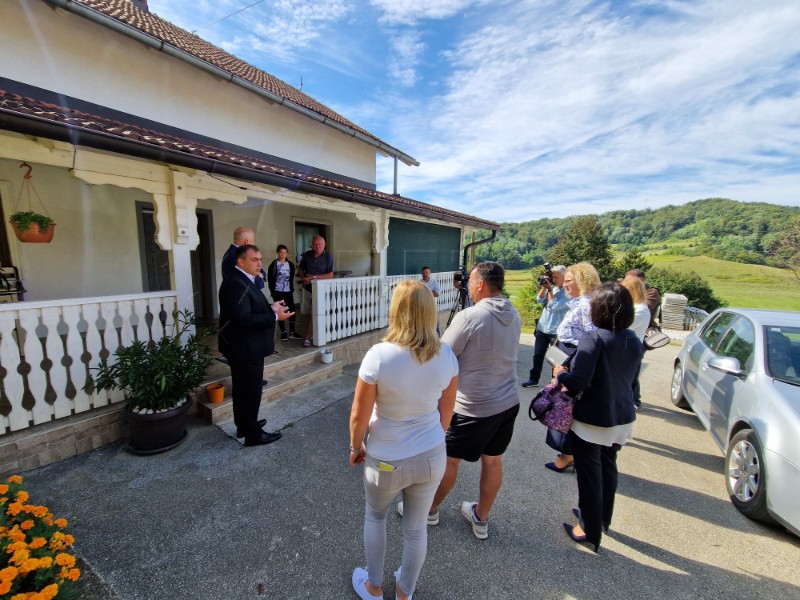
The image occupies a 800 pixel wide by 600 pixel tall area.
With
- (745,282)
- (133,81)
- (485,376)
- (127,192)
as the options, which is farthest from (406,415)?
(745,282)

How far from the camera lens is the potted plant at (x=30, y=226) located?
129 inches

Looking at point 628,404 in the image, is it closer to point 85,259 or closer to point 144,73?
point 85,259

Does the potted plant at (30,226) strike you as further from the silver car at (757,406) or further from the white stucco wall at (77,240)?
the silver car at (757,406)

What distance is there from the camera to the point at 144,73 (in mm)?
5176

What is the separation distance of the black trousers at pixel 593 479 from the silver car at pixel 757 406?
3.67 ft

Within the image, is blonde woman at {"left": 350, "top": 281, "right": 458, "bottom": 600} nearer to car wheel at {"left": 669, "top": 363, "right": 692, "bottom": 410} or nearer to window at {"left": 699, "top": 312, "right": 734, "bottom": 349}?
window at {"left": 699, "top": 312, "right": 734, "bottom": 349}

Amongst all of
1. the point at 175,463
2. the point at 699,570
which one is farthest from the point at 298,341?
the point at 699,570

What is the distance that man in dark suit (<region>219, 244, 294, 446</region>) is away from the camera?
2820 millimetres

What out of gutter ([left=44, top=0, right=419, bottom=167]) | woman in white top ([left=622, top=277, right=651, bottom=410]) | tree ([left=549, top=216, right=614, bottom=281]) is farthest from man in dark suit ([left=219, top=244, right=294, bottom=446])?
tree ([left=549, top=216, right=614, bottom=281])

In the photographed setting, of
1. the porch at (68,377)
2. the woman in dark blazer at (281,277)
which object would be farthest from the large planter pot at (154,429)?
the woman in dark blazer at (281,277)

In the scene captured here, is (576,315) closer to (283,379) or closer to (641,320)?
(641,320)

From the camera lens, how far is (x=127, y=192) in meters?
5.09

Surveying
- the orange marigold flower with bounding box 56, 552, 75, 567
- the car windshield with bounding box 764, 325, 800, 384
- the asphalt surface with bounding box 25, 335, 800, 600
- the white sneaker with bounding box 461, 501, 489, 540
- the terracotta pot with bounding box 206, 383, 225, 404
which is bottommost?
the asphalt surface with bounding box 25, 335, 800, 600

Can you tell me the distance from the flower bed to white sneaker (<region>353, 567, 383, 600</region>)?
3.93 ft
